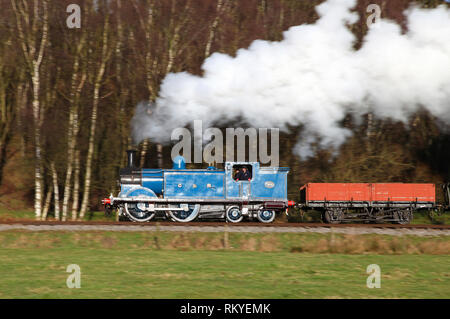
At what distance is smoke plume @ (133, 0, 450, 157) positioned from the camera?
2039cm

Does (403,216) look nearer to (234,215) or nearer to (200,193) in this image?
(234,215)

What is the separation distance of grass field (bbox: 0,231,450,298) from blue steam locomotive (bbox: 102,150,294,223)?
3.00 metres

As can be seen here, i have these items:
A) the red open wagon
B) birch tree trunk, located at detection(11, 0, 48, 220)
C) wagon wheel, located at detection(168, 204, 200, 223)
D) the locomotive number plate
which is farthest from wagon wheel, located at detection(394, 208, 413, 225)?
birch tree trunk, located at detection(11, 0, 48, 220)

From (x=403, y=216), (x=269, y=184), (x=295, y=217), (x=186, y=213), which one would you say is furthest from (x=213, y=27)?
(x=403, y=216)

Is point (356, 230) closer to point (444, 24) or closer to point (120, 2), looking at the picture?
point (444, 24)

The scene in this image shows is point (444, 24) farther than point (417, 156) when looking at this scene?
No

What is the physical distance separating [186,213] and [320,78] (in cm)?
792

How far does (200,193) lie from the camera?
19641mm

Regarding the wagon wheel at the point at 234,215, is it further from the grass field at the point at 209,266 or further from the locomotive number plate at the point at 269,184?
the grass field at the point at 209,266

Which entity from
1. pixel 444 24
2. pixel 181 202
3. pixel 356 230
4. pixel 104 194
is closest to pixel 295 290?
pixel 356 230

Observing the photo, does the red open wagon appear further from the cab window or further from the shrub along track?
the cab window

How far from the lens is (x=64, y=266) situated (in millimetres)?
11219
